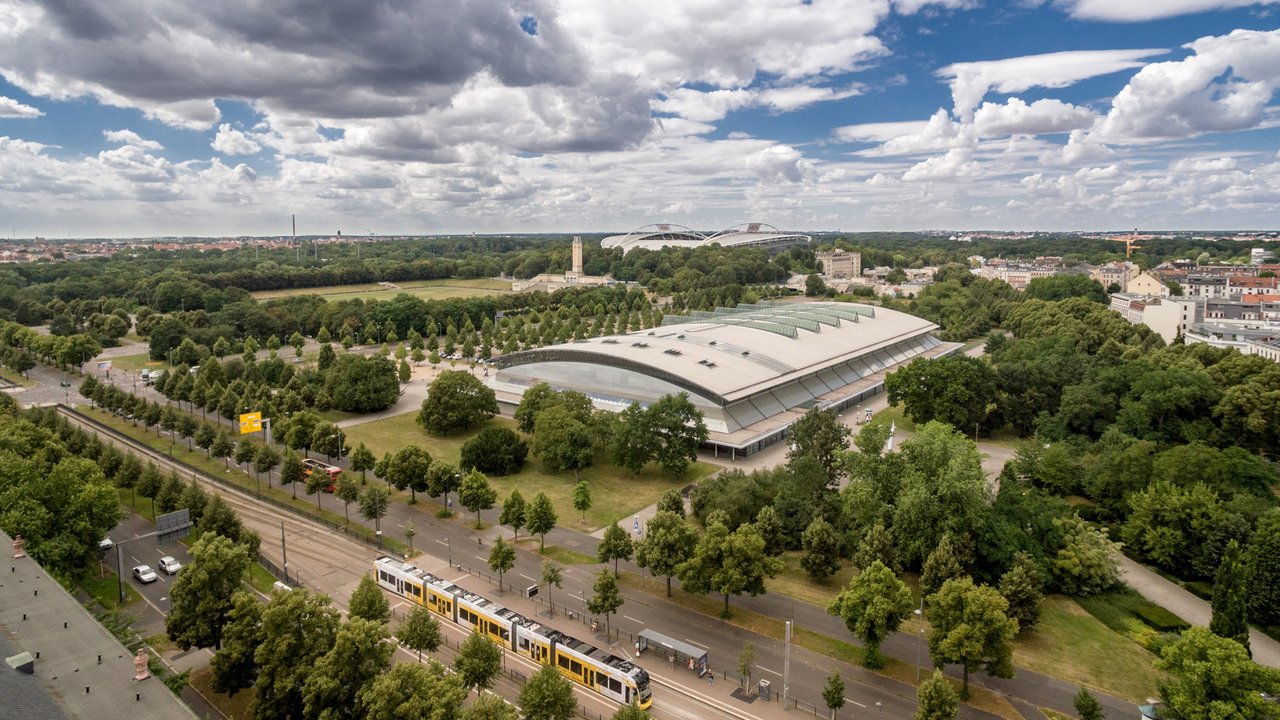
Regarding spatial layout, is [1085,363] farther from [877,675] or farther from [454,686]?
[454,686]

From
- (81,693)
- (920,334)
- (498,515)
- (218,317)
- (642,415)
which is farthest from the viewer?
(218,317)

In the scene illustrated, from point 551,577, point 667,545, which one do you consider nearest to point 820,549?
point 667,545

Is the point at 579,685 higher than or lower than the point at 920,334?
lower

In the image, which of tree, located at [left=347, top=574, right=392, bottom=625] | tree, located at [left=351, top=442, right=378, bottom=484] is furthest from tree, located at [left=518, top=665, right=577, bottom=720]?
tree, located at [left=351, top=442, right=378, bottom=484]

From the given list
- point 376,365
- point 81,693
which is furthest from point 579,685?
point 376,365

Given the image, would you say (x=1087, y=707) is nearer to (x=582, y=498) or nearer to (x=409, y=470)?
(x=582, y=498)

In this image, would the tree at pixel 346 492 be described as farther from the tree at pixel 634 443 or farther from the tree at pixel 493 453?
the tree at pixel 634 443
